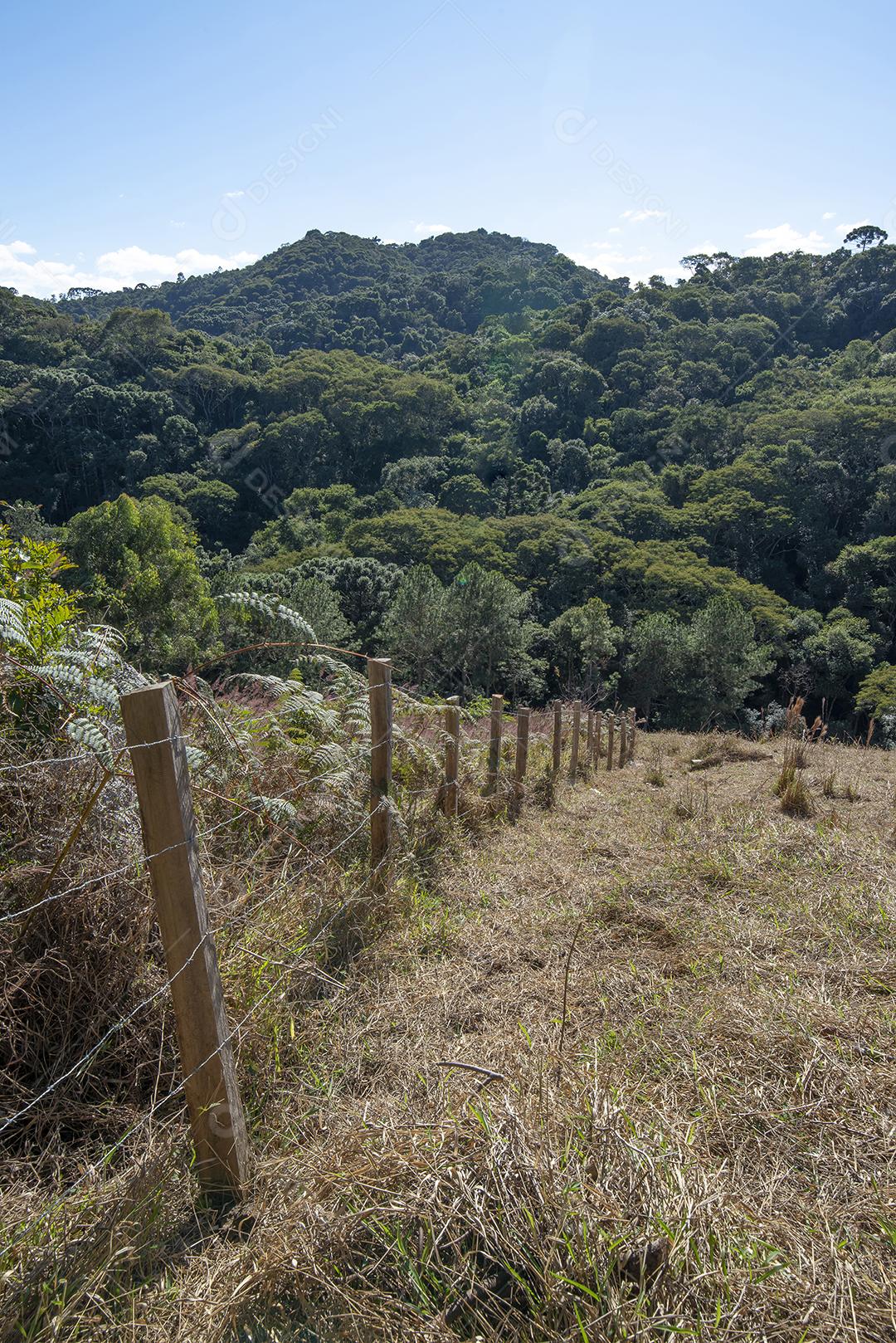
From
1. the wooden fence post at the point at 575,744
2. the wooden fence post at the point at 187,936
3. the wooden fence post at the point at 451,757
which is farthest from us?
the wooden fence post at the point at 575,744

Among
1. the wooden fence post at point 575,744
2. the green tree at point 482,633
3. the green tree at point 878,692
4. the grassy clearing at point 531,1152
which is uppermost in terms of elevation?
the grassy clearing at point 531,1152

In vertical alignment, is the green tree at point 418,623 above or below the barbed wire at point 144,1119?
below

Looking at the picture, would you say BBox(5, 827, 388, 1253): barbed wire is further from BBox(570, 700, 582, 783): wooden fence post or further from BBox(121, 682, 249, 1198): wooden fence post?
BBox(570, 700, 582, 783): wooden fence post

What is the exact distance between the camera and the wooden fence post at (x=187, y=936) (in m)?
1.56

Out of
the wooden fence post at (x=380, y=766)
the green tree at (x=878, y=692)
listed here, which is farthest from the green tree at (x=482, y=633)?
the wooden fence post at (x=380, y=766)

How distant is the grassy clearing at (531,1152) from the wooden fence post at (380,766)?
9.5 inches

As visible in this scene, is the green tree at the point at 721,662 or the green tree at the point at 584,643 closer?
the green tree at the point at 721,662

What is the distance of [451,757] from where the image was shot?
460 cm

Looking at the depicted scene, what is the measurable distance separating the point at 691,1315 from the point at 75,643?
3222 millimetres

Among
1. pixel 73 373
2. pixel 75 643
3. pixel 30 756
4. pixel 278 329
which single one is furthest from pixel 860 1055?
pixel 278 329

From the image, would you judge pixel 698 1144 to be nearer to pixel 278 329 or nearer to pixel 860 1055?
pixel 860 1055

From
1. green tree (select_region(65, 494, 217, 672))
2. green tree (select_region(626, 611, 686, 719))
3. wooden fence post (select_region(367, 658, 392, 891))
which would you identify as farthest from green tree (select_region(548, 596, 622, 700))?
wooden fence post (select_region(367, 658, 392, 891))

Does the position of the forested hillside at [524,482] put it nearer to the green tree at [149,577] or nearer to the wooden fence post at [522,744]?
the green tree at [149,577]

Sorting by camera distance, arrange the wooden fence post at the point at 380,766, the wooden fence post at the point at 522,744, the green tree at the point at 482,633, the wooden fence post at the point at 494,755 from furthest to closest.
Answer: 1. the green tree at the point at 482,633
2. the wooden fence post at the point at 522,744
3. the wooden fence post at the point at 494,755
4. the wooden fence post at the point at 380,766
